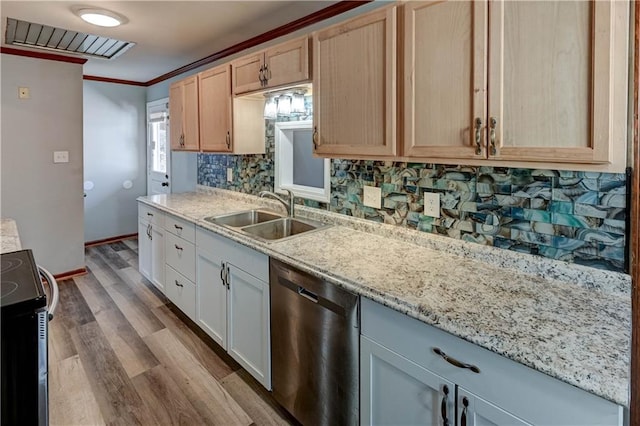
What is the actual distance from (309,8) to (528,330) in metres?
2.21

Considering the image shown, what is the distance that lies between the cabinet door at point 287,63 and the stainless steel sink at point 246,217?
0.95 metres

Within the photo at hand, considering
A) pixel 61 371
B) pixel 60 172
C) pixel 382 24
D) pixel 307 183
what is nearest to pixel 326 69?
pixel 382 24

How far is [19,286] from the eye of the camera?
113 cm

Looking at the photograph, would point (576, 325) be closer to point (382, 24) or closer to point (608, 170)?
point (608, 170)

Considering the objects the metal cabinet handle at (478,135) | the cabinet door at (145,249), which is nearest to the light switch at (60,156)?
the cabinet door at (145,249)

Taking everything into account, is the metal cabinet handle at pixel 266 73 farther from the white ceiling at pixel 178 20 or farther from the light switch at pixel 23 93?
the light switch at pixel 23 93

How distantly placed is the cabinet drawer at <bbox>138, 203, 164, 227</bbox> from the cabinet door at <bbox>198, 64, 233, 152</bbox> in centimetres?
68

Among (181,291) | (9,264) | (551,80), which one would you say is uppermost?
(551,80)

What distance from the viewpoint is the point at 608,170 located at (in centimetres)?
108

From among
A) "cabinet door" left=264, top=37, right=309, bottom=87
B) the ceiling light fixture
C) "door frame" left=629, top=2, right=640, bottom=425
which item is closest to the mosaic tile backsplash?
"door frame" left=629, top=2, right=640, bottom=425

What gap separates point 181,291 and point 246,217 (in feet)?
2.49

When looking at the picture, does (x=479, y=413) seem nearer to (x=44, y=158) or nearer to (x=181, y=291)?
(x=181, y=291)

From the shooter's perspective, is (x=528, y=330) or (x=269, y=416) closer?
(x=528, y=330)

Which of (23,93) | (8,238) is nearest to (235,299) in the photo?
(8,238)
